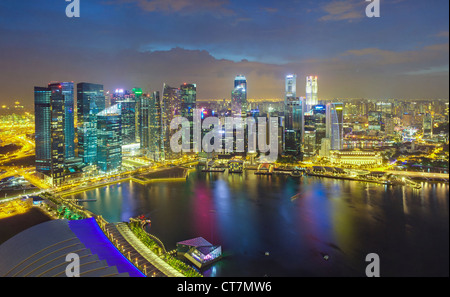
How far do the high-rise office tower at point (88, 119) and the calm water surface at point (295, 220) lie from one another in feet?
7.39

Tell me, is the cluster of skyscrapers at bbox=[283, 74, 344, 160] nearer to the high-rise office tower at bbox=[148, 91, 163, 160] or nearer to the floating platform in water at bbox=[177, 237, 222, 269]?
the high-rise office tower at bbox=[148, 91, 163, 160]

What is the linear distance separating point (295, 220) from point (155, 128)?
8710 mm

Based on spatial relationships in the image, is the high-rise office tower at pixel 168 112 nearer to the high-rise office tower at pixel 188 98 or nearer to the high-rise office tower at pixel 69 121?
the high-rise office tower at pixel 188 98

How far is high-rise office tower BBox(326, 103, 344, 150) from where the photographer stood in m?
13.2

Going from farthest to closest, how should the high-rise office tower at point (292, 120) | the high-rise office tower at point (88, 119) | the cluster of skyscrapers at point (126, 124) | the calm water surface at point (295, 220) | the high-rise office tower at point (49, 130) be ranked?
→ the high-rise office tower at point (292, 120) → the high-rise office tower at point (88, 119) → the cluster of skyscrapers at point (126, 124) → the high-rise office tower at point (49, 130) → the calm water surface at point (295, 220)

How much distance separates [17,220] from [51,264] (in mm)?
3467

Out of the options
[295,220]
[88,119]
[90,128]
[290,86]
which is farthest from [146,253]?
[290,86]

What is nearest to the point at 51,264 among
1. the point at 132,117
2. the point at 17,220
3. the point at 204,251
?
the point at 204,251

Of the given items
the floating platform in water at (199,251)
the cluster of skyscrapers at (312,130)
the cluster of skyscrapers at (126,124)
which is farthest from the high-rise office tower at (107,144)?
the cluster of skyscrapers at (312,130)

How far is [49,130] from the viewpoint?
9.27 meters

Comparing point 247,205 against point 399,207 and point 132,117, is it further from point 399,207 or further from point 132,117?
point 132,117

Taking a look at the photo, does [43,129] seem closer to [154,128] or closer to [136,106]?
[154,128]

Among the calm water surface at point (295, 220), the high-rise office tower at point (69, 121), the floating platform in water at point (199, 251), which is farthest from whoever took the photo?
the high-rise office tower at point (69, 121)

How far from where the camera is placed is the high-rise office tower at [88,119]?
10.2m
